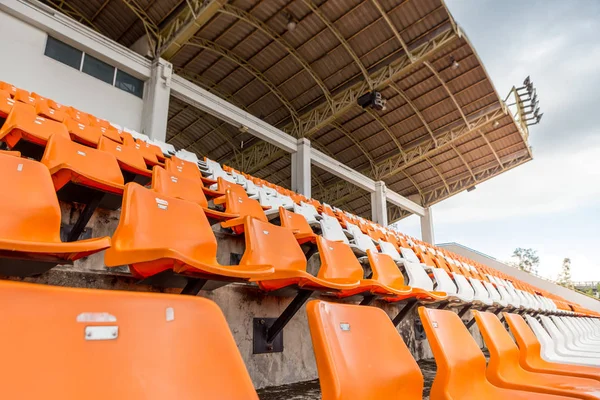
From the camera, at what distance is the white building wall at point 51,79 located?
656cm

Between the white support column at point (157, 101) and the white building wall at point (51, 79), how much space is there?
0.85 ft

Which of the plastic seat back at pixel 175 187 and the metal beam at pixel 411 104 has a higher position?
the metal beam at pixel 411 104

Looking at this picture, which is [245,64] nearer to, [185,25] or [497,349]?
[185,25]

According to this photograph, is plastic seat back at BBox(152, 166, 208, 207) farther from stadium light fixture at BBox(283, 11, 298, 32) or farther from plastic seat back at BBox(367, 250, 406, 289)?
stadium light fixture at BBox(283, 11, 298, 32)

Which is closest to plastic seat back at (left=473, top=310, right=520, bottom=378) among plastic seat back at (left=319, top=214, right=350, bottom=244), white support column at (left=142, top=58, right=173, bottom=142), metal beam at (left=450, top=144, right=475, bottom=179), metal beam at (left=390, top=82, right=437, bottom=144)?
plastic seat back at (left=319, top=214, right=350, bottom=244)

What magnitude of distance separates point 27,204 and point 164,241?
0.53 m

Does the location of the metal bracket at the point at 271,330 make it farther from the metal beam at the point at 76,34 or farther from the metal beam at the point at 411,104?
the metal beam at the point at 411,104

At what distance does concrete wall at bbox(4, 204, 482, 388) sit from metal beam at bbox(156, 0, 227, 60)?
6696mm

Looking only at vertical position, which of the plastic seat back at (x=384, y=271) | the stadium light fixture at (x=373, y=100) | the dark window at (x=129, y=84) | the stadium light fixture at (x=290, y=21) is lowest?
the plastic seat back at (x=384, y=271)

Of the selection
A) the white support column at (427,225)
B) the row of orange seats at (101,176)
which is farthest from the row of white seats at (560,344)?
the white support column at (427,225)

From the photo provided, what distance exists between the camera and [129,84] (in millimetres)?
8258

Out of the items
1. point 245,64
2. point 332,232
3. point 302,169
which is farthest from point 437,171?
point 332,232

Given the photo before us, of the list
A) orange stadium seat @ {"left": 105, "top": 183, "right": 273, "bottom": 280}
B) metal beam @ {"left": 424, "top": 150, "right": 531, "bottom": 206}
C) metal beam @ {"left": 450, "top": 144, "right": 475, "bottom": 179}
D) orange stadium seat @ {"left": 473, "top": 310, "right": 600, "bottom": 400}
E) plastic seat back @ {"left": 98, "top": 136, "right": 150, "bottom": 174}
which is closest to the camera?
orange stadium seat @ {"left": 105, "top": 183, "right": 273, "bottom": 280}

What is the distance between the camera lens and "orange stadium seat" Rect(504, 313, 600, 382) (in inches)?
70.7
